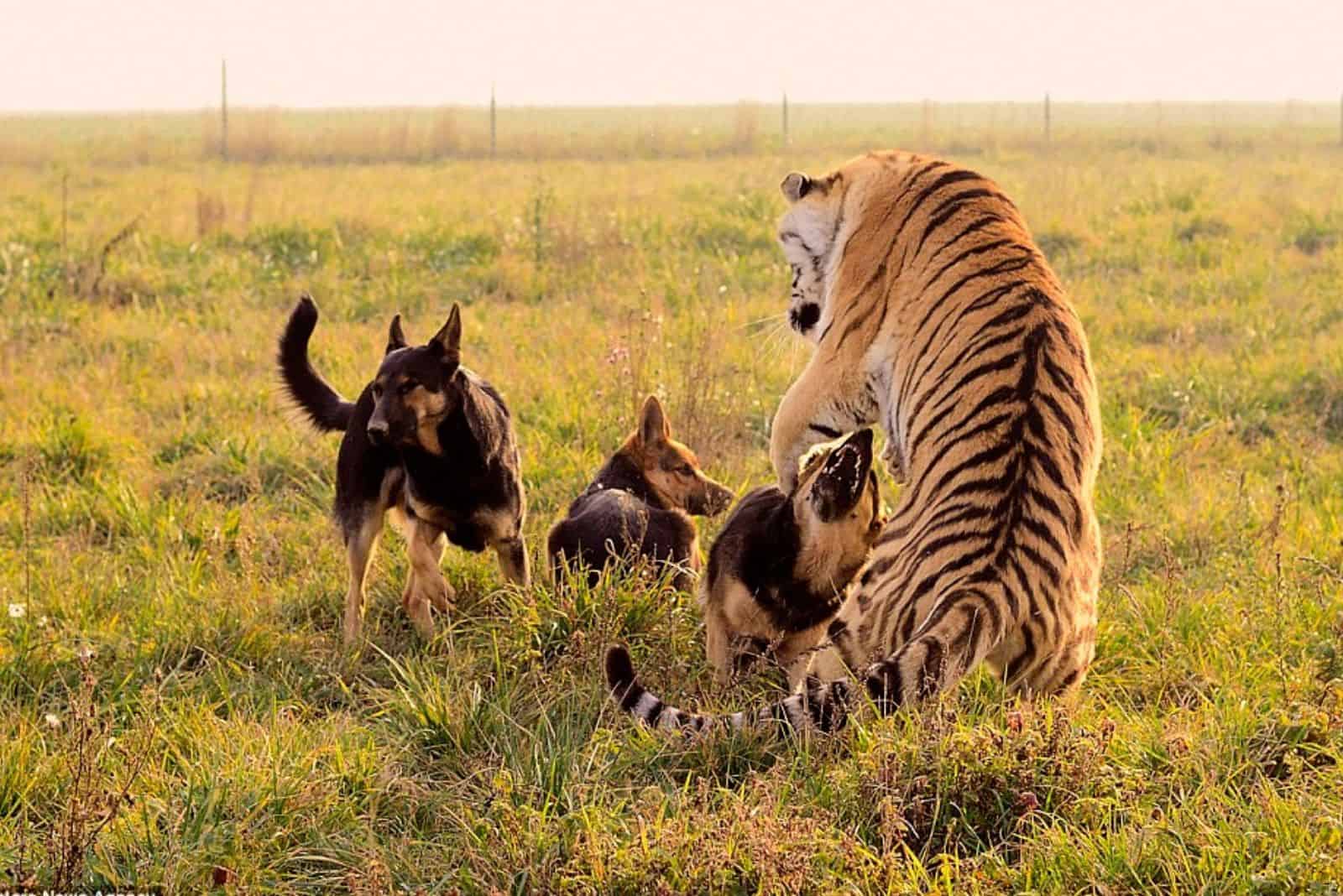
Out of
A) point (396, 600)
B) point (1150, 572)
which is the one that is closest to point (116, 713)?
point (396, 600)

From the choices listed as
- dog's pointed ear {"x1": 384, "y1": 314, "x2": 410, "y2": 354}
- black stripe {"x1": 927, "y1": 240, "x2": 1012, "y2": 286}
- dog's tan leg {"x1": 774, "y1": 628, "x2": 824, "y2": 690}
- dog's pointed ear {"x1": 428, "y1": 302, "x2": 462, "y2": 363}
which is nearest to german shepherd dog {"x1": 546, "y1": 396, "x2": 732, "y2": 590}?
dog's tan leg {"x1": 774, "y1": 628, "x2": 824, "y2": 690}

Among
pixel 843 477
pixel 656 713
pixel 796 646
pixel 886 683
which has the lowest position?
pixel 796 646

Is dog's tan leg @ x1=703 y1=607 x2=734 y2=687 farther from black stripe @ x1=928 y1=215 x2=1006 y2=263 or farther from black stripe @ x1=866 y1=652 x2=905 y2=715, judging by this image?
black stripe @ x1=928 y1=215 x2=1006 y2=263

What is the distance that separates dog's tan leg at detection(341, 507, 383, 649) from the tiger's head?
187 centimetres

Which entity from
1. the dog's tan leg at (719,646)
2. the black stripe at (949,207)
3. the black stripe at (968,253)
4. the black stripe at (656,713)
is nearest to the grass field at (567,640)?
the dog's tan leg at (719,646)

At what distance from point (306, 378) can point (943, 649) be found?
3.47 metres

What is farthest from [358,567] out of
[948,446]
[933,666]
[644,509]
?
[933,666]

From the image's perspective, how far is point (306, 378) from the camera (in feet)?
21.3

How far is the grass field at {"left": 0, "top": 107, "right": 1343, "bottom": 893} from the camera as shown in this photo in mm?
3838

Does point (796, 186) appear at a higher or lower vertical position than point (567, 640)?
higher

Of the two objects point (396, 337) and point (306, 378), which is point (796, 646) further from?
point (306, 378)

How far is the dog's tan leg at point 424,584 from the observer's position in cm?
577

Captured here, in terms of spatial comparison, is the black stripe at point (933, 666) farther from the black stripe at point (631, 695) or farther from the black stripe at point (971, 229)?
the black stripe at point (971, 229)

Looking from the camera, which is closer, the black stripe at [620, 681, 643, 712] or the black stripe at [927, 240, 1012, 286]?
the black stripe at [620, 681, 643, 712]
